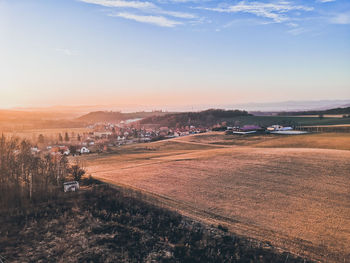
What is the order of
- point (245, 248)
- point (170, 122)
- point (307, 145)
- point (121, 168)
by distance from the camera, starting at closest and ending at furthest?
point (245, 248)
point (121, 168)
point (307, 145)
point (170, 122)

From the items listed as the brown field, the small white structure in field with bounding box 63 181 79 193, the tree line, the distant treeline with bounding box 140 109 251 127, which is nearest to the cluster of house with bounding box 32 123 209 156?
the distant treeline with bounding box 140 109 251 127

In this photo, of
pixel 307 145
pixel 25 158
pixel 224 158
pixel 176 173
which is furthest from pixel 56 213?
pixel 307 145

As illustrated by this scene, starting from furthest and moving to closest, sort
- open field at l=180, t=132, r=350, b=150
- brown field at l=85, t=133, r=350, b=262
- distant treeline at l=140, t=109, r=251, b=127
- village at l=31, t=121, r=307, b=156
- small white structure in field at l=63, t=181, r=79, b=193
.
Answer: distant treeline at l=140, t=109, r=251, b=127, village at l=31, t=121, r=307, b=156, open field at l=180, t=132, r=350, b=150, small white structure in field at l=63, t=181, r=79, b=193, brown field at l=85, t=133, r=350, b=262

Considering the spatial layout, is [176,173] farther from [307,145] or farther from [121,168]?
[307,145]

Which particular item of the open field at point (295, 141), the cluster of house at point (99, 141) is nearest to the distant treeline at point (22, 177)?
the cluster of house at point (99, 141)

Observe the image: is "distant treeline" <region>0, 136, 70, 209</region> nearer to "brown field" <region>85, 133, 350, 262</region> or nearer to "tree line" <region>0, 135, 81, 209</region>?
"tree line" <region>0, 135, 81, 209</region>

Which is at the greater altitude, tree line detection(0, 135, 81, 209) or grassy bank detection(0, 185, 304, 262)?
tree line detection(0, 135, 81, 209)

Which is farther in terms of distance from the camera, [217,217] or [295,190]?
[295,190]
